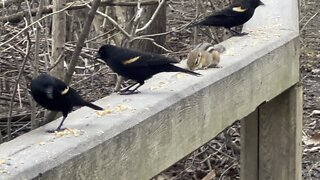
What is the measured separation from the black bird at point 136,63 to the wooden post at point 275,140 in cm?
67

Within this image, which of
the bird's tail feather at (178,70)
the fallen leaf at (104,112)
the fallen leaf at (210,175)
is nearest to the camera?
the fallen leaf at (104,112)

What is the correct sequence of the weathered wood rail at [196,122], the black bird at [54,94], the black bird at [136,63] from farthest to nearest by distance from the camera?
1. the black bird at [136,63]
2. the black bird at [54,94]
3. the weathered wood rail at [196,122]

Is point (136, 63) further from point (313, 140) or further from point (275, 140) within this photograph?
point (313, 140)

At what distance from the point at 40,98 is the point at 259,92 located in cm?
94

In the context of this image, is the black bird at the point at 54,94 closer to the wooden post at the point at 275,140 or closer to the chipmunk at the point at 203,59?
the chipmunk at the point at 203,59

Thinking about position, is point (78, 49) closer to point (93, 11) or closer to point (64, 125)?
point (93, 11)

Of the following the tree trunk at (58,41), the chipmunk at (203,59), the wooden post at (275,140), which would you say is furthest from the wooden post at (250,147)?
the tree trunk at (58,41)

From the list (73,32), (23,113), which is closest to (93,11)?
(23,113)

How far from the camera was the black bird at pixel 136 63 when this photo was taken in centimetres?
295

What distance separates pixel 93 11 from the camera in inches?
125

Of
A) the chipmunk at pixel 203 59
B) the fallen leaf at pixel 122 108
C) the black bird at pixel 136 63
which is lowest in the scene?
the black bird at pixel 136 63

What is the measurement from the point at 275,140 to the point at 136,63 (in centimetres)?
79

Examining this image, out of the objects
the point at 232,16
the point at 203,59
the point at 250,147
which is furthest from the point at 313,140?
the point at 203,59

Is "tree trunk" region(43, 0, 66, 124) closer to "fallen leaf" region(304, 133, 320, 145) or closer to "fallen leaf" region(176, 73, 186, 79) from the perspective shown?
"fallen leaf" region(176, 73, 186, 79)
